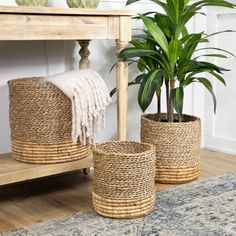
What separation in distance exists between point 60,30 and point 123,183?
1.99 ft

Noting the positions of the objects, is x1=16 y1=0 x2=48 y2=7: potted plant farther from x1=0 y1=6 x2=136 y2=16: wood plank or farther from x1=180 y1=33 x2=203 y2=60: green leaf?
x1=180 y1=33 x2=203 y2=60: green leaf

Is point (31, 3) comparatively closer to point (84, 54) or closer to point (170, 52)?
point (84, 54)

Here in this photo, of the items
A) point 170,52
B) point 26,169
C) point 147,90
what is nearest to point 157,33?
point 170,52

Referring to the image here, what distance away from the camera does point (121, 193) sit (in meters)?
1.58

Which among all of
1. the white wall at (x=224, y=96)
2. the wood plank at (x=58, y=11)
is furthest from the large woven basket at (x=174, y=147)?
the white wall at (x=224, y=96)

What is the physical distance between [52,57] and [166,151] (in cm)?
70

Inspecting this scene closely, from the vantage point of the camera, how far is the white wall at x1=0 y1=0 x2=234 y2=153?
205 centimetres

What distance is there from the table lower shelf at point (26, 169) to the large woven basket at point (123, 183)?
0.79 feet

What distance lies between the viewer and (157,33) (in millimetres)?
1946

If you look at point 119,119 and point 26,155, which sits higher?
point 119,119

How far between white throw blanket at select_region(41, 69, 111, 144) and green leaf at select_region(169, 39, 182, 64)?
0.34 metres

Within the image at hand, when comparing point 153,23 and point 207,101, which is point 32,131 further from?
point 207,101

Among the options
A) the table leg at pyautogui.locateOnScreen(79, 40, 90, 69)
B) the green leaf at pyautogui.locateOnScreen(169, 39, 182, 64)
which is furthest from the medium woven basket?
the green leaf at pyautogui.locateOnScreen(169, 39, 182, 64)

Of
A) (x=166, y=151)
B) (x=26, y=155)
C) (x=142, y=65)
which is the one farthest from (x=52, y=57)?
(x=166, y=151)
